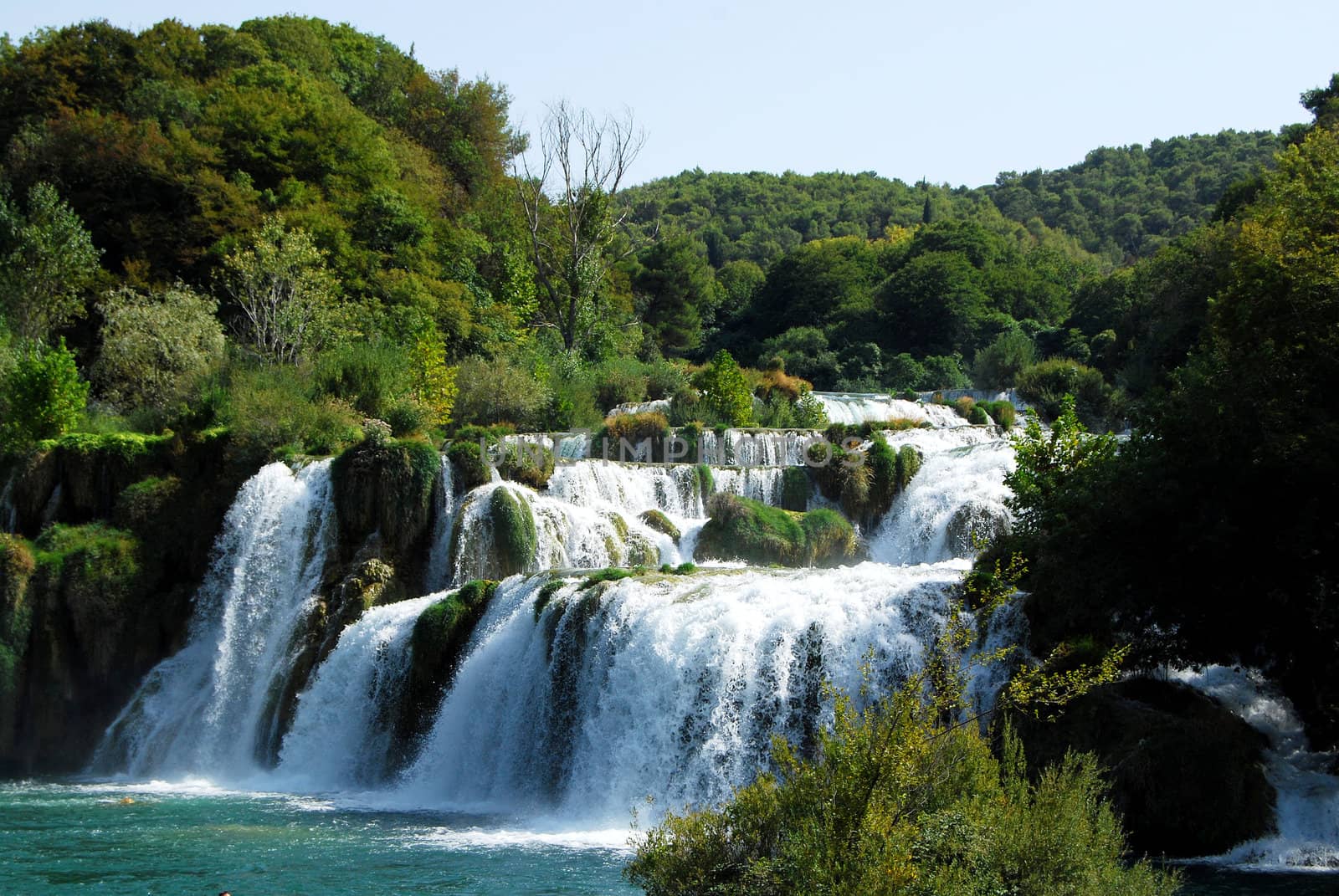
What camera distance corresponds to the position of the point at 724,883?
9.57 meters

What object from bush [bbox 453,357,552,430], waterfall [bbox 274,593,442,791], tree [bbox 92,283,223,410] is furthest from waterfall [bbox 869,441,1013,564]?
tree [bbox 92,283,223,410]

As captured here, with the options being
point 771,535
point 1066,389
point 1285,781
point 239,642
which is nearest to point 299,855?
point 239,642

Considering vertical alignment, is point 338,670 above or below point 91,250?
below

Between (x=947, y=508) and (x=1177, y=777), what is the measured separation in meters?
11.4

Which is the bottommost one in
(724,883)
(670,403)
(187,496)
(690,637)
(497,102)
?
(724,883)

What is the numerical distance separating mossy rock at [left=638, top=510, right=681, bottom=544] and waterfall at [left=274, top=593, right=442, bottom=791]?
17.0 feet

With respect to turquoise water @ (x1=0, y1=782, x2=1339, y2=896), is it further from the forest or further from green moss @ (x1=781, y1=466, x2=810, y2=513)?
green moss @ (x1=781, y1=466, x2=810, y2=513)

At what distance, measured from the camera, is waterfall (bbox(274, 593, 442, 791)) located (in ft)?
68.1

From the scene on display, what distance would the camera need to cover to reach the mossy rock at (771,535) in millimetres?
24578

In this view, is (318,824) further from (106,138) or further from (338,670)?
(106,138)

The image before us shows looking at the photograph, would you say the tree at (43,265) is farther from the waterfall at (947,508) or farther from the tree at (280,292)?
the waterfall at (947,508)

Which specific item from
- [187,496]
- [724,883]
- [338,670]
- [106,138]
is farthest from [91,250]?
[724,883]

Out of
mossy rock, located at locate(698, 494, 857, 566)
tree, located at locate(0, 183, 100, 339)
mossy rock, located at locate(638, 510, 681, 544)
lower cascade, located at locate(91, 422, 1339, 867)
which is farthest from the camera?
tree, located at locate(0, 183, 100, 339)

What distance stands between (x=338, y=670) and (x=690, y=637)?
23.3ft
